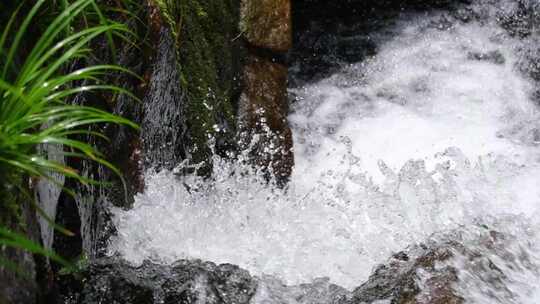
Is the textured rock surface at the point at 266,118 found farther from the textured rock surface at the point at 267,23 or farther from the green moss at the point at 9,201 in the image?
the green moss at the point at 9,201

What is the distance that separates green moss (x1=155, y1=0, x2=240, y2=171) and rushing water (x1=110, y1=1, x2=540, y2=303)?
0.78 ft

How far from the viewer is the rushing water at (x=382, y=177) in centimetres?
322

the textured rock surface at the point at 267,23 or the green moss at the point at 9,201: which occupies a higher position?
the textured rock surface at the point at 267,23

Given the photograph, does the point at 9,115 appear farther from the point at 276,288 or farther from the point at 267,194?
the point at 267,194

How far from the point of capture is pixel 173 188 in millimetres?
3523

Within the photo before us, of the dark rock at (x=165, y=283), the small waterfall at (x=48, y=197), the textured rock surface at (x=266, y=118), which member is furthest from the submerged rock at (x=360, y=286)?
the textured rock surface at (x=266, y=118)

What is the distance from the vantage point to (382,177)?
441 cm

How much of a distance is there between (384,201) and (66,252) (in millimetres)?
1710

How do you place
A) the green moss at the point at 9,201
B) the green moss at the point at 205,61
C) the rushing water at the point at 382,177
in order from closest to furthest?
the green moss at the point at 9,201, the rushing water at the point at 382,177, the green moss at the point at 205,61

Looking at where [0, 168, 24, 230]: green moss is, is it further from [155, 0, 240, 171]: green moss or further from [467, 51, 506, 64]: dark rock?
[467, 51, 506, 64]: dark rock

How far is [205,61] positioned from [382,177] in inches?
60.4

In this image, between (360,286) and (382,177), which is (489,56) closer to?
(382,177)

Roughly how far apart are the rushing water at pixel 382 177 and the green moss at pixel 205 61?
0.78 feet

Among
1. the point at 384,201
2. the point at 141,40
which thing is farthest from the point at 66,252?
the point at 384,201
